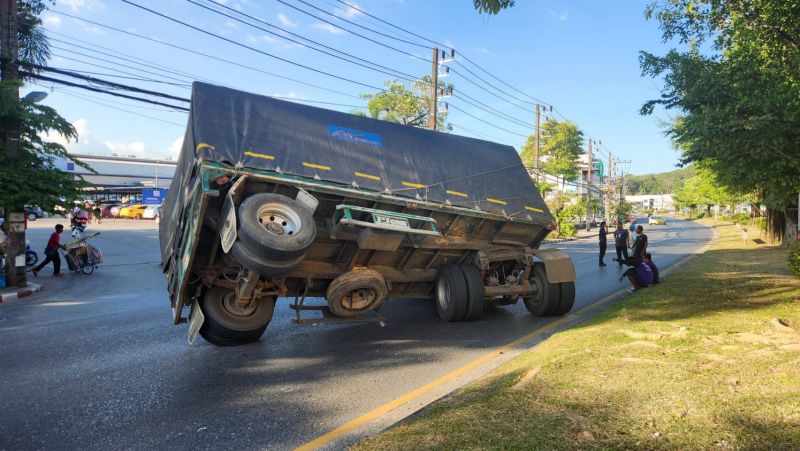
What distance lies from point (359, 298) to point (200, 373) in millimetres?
2160

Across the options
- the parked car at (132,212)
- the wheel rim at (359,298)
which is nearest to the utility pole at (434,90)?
the wheel rim at (359,298)

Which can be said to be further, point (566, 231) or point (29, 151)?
point (566, 231)

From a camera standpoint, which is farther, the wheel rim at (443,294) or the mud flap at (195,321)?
the wheel rim at (443,294)

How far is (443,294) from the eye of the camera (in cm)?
754

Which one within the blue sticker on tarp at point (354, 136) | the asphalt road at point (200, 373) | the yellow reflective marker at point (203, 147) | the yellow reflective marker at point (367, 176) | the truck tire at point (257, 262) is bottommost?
the asphalt road at point (200, 373)

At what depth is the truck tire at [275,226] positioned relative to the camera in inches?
181

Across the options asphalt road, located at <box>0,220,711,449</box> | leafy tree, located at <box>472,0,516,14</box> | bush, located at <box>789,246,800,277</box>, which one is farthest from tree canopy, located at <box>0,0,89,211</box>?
bush, located at <box>789,246,800,277</box>

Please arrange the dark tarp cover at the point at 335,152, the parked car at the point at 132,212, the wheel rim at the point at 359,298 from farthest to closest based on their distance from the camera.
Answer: the parked car at the point at 132,212, the wheel rim at the point at 359,298, the dark tarp cover at the point at 335,152

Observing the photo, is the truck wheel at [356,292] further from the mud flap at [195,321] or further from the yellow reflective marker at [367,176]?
the mud flap at [195,321]

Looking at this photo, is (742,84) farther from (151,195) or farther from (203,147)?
(151,195)

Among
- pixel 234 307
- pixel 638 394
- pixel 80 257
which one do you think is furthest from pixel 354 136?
pixel 80 257

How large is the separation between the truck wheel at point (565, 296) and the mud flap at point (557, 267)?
102mm

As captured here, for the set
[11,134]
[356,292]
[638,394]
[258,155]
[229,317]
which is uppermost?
[11,134]

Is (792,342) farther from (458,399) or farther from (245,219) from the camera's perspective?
(245,219)
